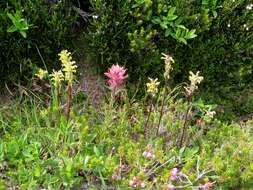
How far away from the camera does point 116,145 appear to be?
3.88 metres

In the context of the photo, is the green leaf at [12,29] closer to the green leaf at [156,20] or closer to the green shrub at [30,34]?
the green shrub at [30,34]

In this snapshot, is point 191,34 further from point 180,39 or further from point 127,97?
point 127,97

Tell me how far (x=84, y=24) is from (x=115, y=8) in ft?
1.59

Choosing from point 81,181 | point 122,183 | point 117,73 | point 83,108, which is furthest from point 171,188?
point 83,108

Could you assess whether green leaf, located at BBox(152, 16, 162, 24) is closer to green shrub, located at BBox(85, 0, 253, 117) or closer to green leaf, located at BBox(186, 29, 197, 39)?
green shrub, located at BBox(85, 0, 253, 117)

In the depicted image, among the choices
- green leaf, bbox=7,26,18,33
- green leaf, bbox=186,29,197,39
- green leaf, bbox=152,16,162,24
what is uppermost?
green leaf, bbox=152,16,162,24

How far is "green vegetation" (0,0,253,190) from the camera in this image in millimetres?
3535

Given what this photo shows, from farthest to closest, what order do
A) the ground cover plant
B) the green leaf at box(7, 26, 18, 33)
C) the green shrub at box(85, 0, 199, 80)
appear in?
the green shrub at box(85, 0, 199, 80)
the green leaf at box(7, 26, 18, 33)
the ground cover plant

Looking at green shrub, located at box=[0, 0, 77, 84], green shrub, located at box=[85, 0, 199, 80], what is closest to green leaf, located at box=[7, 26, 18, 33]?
green shrub, located at box=[0, 0, 77, 84]

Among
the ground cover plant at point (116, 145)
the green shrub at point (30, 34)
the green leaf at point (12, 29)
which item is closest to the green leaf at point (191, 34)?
the ground cover plant at point (116, 145)

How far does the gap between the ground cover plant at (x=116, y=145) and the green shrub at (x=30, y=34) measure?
237 mm

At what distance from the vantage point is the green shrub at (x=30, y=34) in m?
4.09

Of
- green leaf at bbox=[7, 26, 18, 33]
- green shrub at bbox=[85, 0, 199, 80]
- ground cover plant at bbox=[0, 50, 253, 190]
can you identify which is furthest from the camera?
green shrub at bbox=[85, 0, 199, 80]

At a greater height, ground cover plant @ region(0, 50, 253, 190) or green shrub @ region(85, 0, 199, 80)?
green shrub @ region(85, 0, 199, 80)
